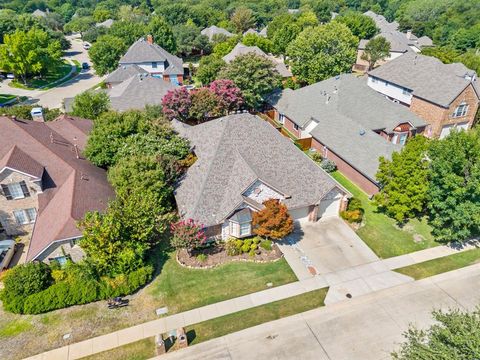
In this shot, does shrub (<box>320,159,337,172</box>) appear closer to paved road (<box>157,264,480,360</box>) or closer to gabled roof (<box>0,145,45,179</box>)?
paved road (<box>157,264,480,360</box>)

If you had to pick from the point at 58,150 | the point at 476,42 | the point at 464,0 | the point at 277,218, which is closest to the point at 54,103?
the point at 58,150

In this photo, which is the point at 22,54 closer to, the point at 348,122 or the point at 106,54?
the point at 106,54

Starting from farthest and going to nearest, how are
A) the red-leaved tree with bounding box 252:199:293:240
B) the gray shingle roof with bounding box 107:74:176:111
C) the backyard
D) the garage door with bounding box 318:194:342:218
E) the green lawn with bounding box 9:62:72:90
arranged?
the green lawn with bounding box 9:62:72:90 < the gray shingle roof with bounding box 107:74:176:111 < the garage door with bounding box 318:194:342:218 < the red-leaved tree with bounding box 252:199:293:240 < the backyard

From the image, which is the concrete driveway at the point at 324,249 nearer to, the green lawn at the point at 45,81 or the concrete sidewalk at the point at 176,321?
the concrete sidewalk at the point at 176,321

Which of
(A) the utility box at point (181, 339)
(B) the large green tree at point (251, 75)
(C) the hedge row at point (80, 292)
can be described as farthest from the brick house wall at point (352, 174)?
(C) the hedge row at point (80, 292)

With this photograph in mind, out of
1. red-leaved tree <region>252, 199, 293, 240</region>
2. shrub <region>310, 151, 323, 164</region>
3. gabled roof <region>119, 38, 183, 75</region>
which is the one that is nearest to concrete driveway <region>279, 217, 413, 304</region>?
red-leaved tree <region>252, 199, 293, 240</region>

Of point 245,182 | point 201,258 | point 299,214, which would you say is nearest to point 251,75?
point 245,182
